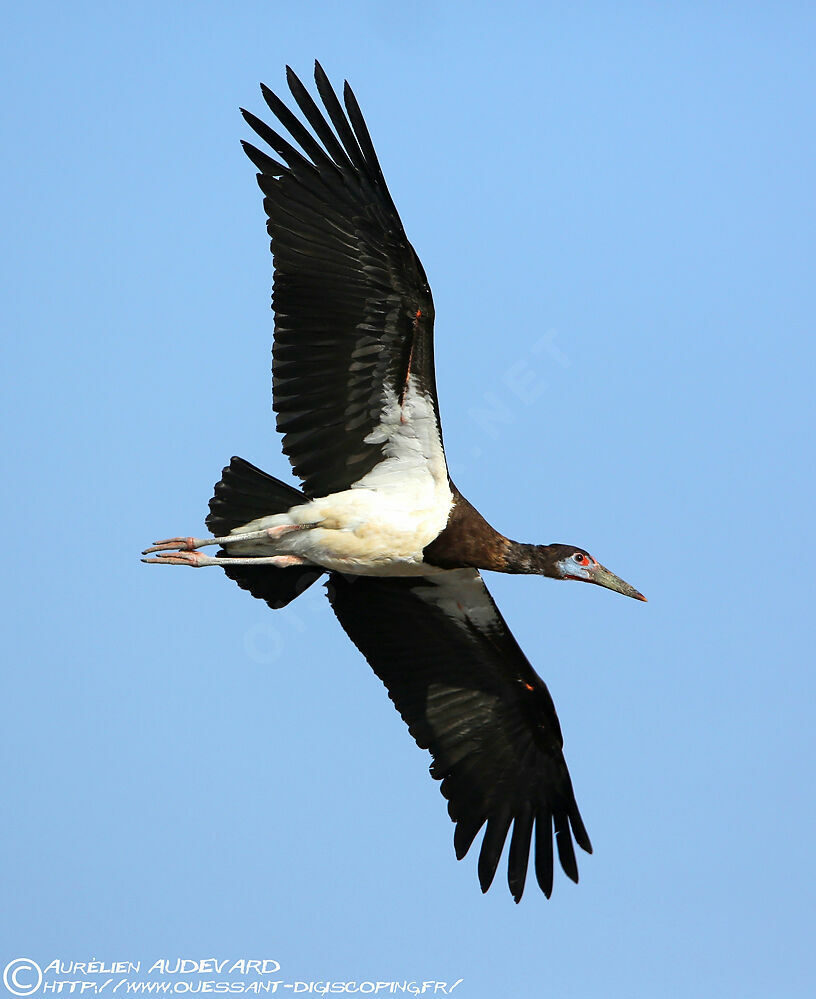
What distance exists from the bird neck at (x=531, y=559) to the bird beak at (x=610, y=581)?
0.28 m

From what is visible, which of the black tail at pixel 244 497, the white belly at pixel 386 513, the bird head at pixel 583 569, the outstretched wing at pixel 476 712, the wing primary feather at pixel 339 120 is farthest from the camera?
the outstretched wing at pixel 476 712

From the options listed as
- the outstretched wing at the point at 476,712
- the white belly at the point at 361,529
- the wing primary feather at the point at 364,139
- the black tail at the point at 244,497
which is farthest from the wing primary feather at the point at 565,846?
the wing primary feather at the point at 364,139

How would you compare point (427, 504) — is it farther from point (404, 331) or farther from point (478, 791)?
point (478, 791)

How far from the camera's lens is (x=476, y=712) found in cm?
1087

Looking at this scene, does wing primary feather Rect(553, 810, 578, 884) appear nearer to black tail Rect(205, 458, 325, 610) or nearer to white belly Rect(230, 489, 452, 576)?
white belly Rect(230, 489, 452, 576)

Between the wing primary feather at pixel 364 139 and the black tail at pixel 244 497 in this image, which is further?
the black tail at pixel 244 497

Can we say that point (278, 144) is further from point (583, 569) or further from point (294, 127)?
point (583, 569)

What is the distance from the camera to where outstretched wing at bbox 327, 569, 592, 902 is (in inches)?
420

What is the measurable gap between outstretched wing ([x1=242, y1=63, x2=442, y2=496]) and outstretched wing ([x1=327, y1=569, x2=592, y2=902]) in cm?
189

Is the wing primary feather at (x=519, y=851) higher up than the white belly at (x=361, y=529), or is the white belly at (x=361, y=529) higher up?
the white belly at (x=361, y=529)

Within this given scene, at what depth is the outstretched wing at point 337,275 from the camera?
29.2 feet

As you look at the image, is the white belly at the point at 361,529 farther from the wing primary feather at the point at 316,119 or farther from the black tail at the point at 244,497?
the wing primary feather at the point at 316,119

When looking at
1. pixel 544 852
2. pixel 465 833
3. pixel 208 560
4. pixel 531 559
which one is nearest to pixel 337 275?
pixel 208 560

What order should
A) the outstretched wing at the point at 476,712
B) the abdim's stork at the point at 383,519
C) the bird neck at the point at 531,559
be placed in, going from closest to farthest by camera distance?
the abdim's stork at the point at 383,519, the bird neck at the point at 531,559, the outstretched wing at the point at 476,712
